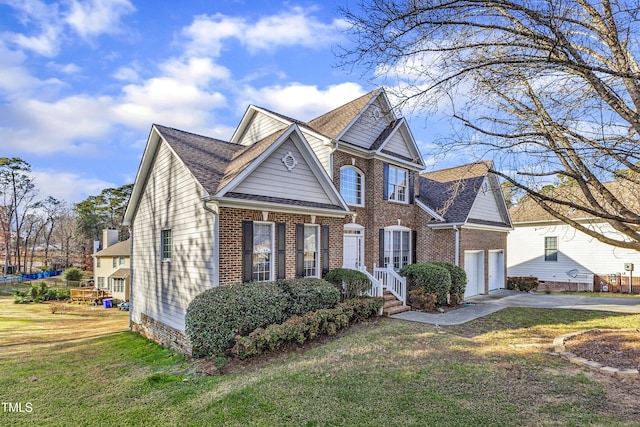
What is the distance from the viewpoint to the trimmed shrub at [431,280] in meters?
13.4

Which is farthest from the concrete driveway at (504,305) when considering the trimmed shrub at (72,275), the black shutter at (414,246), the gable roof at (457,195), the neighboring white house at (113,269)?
the trimmed shrub at (72,275)

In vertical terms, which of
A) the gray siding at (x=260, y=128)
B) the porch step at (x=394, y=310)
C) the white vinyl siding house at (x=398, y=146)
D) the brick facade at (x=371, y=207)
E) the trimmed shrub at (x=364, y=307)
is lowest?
the porch step at (x=394, y=310)

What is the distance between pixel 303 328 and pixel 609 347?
272 inches

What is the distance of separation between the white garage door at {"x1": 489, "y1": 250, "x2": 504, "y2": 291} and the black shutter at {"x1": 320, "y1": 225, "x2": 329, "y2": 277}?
11622 millimetres

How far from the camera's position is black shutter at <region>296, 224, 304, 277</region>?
36.5ft

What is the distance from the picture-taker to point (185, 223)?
1068cm

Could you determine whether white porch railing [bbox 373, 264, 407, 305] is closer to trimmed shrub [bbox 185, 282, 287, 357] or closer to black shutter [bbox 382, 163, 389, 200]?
black shutter [bbox 382, 163, 389, 200]

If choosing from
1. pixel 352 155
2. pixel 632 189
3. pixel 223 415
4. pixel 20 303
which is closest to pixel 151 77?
pixel 352 155

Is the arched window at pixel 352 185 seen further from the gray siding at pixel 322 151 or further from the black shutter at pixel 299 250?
the black shutter at pixel 299 250

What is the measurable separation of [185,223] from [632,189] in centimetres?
1169

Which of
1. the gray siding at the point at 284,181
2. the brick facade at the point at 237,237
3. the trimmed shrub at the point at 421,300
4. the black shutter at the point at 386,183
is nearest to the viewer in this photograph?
the brick facade at the point at 237,237

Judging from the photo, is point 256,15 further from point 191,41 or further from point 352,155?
point 352,155

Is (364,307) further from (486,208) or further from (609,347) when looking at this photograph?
(486,208)

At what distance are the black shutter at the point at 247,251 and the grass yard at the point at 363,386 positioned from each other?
8.76 feet
